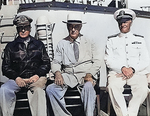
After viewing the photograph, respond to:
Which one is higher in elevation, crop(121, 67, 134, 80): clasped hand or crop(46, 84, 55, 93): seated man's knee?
crop(121, 67, 134, 80): clasped hand

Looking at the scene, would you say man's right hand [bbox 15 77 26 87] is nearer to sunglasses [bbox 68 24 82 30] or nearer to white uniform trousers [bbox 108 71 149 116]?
sunglasses [bbox 68 24 82 30]

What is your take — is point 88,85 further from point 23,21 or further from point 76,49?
point 23,21

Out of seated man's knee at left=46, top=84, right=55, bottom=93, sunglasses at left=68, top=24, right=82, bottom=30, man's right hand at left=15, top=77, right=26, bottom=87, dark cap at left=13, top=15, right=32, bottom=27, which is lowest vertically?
seated man's knee at left=46, top=84, right=55, bottom=93

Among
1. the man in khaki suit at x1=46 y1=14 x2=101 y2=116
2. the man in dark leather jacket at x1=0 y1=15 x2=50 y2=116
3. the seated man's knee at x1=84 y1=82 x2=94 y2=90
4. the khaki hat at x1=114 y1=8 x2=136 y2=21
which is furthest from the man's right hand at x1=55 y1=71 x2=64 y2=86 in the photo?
the khaki hat at x1=114 y1=8 x2=136 y2=21

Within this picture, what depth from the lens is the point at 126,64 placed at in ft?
9.50

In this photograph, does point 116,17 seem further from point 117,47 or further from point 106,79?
point 106,79

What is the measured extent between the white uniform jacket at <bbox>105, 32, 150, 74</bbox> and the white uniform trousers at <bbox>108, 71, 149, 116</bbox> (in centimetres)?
10

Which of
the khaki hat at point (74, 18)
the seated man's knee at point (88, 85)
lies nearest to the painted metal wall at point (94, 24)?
the khaki hat at point (74, 18)

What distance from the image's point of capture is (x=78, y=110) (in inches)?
109

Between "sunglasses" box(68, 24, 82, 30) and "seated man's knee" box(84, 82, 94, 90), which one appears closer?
"seated man's knee" box(84, 82, 94, 90)

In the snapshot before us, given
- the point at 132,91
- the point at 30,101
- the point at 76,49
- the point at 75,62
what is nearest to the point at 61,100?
the point at 30,101

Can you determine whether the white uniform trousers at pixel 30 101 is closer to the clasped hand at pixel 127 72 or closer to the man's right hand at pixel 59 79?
the man's right hand at pixel 59 79

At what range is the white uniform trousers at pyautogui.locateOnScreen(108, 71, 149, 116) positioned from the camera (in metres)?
2.79

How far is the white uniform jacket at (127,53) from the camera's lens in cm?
288
